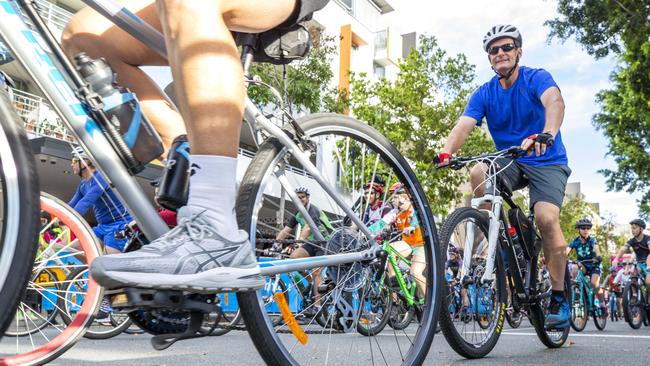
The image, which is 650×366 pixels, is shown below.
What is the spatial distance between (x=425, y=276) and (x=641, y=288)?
9.93 meters

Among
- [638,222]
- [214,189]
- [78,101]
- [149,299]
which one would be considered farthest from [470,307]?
[638,222]

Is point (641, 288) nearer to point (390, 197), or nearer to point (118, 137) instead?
point (390, 197)

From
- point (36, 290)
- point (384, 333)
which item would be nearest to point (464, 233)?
point (384, 333)

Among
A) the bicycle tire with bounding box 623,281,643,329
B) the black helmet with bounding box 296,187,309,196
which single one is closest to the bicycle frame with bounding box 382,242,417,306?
the black helmet with bounding box 296,187,309,196

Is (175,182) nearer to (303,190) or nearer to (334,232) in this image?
(303,190)

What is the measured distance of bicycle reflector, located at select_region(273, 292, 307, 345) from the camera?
6.39 ft

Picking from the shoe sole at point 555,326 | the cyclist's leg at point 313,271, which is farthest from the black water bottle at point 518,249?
the cyclist's leg at point 313,271

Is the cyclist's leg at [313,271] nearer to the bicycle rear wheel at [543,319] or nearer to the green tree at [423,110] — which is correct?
the bicycle rear wheel at [543,319]

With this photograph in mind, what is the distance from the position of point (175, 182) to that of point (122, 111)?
22cm

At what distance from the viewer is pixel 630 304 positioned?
34.1 ft

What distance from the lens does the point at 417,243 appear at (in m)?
2.37

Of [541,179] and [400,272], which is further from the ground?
[541,179]

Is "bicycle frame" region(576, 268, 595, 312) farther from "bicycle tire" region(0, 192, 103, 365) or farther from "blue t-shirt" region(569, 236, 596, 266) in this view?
"bicycle tire" region(0, 192, 103, 365)

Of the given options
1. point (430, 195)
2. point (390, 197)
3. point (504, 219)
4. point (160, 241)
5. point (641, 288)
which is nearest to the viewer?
point (160, 241)
